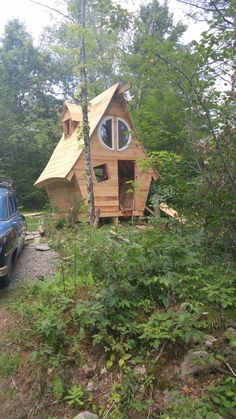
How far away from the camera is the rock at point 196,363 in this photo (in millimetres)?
2566

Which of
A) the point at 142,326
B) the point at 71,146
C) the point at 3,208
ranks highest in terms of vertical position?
the point at 71,146

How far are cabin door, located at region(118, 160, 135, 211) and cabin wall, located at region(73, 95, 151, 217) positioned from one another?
0.49 metres

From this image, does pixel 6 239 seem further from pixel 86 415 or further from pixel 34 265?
pixel 86 415

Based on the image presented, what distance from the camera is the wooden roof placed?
474 inches

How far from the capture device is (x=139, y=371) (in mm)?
2811

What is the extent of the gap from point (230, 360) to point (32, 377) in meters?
1.94

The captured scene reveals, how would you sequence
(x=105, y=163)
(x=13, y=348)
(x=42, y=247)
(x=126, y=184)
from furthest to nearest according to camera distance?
→ (x=126, y=184) < (x=105, y=163) < (x=42, y=247) < (x=13, y=348)

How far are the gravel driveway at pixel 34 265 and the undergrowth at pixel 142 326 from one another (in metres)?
2.22

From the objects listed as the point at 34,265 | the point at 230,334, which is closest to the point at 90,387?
the point at 230,334

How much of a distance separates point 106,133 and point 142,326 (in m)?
10.6

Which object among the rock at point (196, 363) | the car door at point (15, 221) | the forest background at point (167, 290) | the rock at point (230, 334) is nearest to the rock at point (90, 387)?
the forest background at point (167, 290)

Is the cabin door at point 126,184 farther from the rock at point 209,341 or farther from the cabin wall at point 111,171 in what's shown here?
the rock at point 209,341

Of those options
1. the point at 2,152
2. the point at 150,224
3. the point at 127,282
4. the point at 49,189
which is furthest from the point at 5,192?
the point at 2,152

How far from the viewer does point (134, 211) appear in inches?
513
